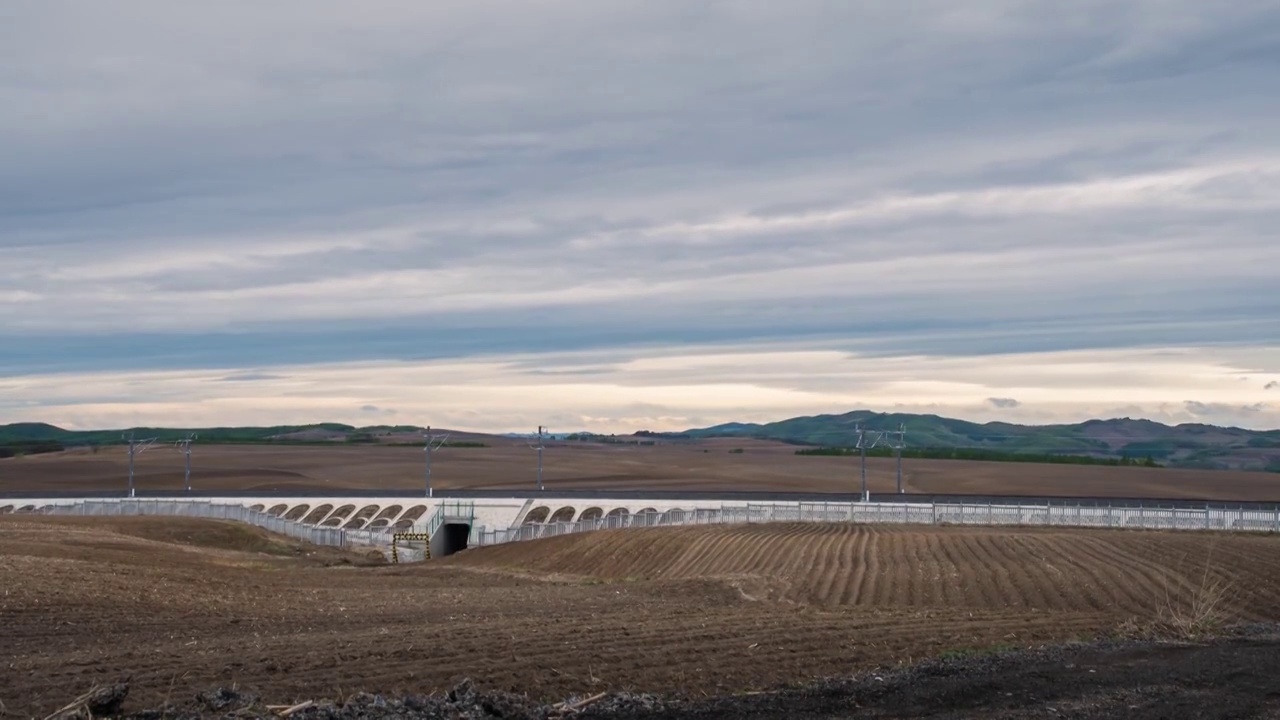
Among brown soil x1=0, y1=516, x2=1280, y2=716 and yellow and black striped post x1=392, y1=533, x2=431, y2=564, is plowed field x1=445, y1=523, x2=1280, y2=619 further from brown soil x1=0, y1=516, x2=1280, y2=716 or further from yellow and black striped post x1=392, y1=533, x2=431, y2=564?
yellow and black striped post x1=392, y1=533, x2=431, y2=564

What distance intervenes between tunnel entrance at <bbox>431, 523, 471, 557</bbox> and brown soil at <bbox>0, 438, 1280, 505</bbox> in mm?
22440

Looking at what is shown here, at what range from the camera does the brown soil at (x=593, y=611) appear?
58.6 ft

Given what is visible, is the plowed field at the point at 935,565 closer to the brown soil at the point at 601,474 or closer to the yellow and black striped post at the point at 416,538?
the yellow and black striped post at the point at 416,538

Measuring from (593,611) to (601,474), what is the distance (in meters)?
116

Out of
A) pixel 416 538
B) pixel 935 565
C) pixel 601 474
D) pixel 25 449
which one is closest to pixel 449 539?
pixel 416 538

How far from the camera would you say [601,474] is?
475 ft

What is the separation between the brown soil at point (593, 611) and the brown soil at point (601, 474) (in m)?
62.9

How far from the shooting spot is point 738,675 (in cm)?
1852

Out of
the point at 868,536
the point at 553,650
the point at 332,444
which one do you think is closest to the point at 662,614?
the point at 553,650

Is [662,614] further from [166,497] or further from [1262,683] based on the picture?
[166,497]

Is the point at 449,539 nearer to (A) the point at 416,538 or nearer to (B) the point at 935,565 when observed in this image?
(A) the point at 416,538

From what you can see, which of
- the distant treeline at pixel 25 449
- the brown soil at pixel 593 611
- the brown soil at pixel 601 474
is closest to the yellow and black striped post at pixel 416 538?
the brown soil at pixel 593 611

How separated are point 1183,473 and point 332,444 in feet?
397

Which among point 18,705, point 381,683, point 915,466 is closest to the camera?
point 18,705
